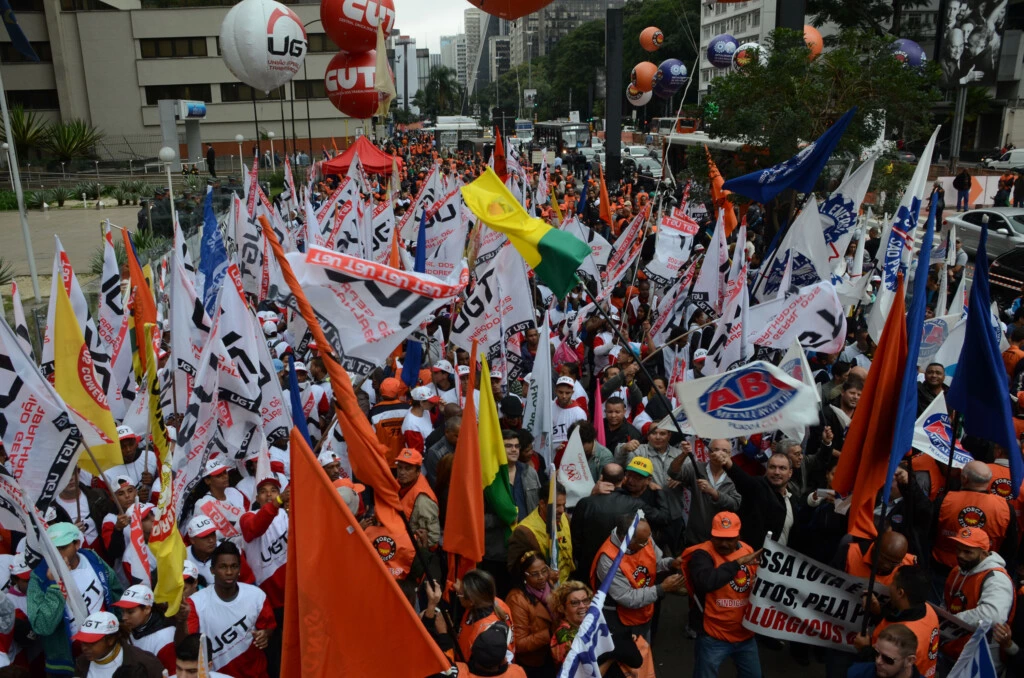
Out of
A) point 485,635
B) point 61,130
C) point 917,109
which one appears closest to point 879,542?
point 485,635

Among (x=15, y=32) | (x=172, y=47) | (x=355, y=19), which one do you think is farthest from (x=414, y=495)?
(x=172, y=47)

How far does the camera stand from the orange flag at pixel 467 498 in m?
5.13

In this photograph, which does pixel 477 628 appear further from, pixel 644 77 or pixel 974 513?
pixel 644 77

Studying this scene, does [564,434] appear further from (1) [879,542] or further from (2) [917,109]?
(2) [917,109]

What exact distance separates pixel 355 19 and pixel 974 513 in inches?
717

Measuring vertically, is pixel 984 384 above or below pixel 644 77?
below

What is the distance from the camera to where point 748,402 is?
4859mm

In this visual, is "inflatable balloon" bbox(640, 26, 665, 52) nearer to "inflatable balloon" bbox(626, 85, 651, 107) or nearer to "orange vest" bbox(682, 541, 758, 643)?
"inflatable balloon" bbox(626, 85, 651, 107)

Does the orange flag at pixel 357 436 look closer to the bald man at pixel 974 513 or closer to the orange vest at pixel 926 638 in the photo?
the orange vest at pixel 926 638

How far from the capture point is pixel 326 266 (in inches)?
203

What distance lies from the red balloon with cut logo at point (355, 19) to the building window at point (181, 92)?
3549 cm

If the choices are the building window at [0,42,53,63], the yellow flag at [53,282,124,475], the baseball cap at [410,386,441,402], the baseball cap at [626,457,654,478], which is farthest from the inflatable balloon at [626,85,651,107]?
the building window at [0,42,53,63]

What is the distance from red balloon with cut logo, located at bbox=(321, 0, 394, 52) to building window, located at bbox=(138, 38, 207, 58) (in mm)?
35782

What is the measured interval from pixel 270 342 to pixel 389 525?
542cm
